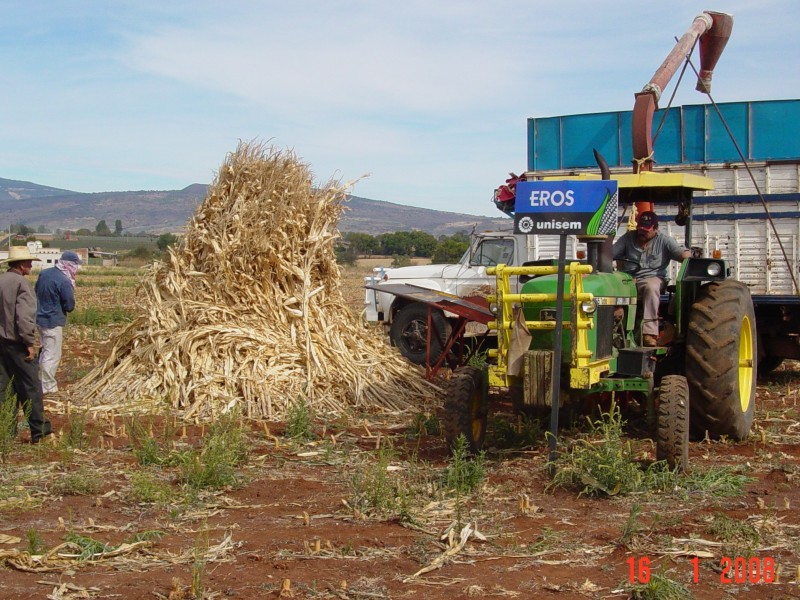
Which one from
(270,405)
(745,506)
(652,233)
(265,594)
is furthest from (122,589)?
(652,233)

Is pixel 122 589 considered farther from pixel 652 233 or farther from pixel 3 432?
pixel 652 233

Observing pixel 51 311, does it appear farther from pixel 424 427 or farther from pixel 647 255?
pixel 647 255

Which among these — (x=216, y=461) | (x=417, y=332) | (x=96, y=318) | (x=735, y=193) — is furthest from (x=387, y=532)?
(x=96, y=318)

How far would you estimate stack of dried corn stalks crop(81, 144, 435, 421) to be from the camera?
32.6ft

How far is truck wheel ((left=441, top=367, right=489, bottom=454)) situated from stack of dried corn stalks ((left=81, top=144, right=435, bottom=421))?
2.54m

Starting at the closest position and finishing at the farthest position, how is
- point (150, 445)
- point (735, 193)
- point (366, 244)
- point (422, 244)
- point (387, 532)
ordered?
point (387, 532) → point (150, 445) → point (735, 193) → point (422, 244) → point (366, 244)

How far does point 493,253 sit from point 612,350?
669 centimetres

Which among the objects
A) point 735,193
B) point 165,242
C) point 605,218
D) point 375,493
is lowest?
point 375,493

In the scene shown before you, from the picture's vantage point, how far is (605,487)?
6629mm

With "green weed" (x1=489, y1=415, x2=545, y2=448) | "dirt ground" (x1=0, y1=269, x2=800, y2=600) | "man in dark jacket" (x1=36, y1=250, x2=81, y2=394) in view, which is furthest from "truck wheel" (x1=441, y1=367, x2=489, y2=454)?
"man in dark jacket" (x1=36, y1=250, x2=81, y2=394)

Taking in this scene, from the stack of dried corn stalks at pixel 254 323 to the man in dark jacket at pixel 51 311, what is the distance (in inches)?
19.0

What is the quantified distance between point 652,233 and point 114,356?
6.13m
